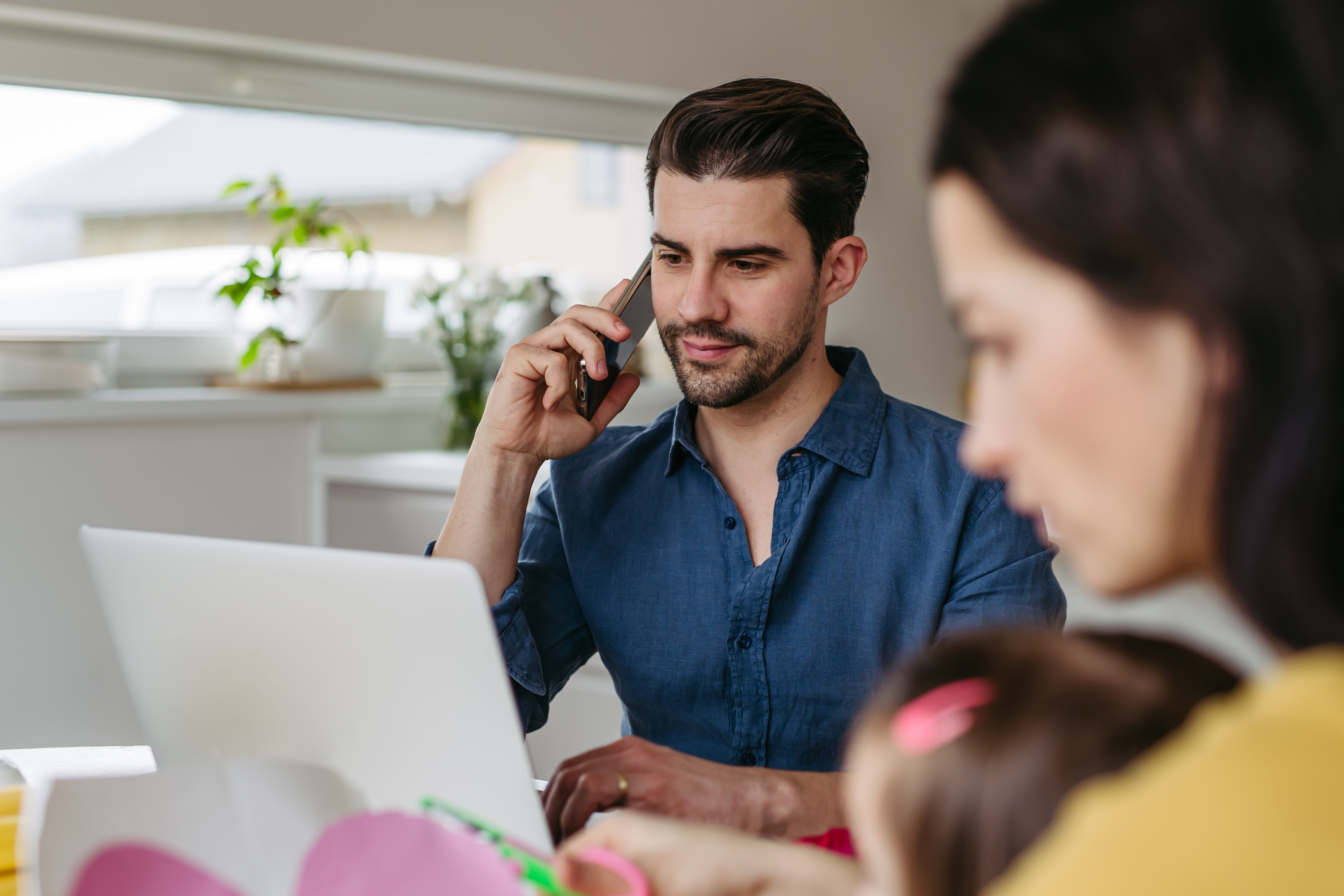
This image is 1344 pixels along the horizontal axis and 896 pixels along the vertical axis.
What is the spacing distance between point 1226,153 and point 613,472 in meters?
0.97

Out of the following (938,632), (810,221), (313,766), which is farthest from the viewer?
(810,221)

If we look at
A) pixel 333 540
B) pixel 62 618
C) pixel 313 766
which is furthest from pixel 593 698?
pixel 313 766

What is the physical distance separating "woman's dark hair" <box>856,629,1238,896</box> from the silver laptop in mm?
249

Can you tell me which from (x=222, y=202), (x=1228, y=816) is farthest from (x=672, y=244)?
(x=222, y=202)

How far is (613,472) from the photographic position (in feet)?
4.42

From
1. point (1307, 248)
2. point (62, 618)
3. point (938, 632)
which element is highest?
point (1307, 248)

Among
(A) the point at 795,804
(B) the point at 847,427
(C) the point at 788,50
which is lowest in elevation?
(A) the point at 795,804

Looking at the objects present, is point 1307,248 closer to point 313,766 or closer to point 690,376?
point 313,766

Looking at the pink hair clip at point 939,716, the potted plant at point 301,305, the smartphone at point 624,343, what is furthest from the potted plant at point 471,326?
the pink hair clip at point 939,716

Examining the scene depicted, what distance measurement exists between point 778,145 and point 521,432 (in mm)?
412

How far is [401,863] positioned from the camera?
0.63 meters

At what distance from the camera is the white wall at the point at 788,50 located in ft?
7.06

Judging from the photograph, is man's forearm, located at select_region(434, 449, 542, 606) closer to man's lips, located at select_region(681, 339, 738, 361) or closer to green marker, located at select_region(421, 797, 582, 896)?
man's lips, located at select_region(681, 339, 738, 361)

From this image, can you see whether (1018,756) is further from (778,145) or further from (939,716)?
(778,145)
